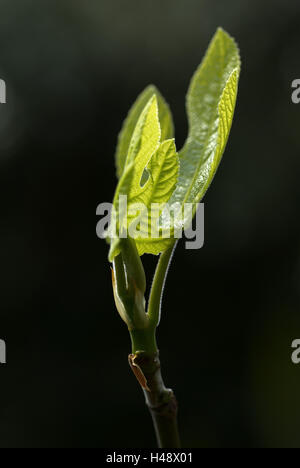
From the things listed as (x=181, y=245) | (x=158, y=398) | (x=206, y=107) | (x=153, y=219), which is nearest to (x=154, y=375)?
(x=158, y=398)

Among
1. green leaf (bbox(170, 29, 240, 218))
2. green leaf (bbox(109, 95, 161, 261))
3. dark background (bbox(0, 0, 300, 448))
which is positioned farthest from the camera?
dark background (bbox(0, 0, 300, 448))

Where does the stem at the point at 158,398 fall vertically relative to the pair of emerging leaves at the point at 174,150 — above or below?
below

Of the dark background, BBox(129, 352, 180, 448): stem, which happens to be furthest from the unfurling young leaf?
the dark background

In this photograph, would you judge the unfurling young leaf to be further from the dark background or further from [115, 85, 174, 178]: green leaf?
the dark background

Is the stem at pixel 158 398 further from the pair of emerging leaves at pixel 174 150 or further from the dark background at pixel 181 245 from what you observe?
the dark background at pixel 181 245

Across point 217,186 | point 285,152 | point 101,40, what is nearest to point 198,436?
point 217,186

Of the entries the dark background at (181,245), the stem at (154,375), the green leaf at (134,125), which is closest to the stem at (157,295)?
the stem at (154,375)
